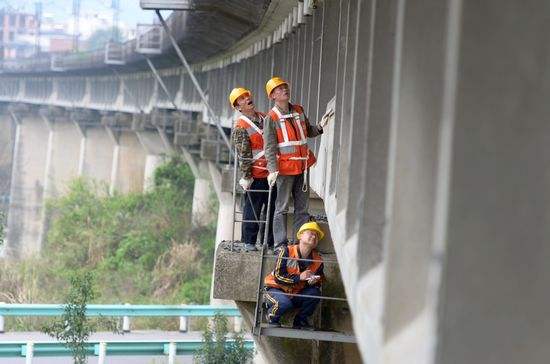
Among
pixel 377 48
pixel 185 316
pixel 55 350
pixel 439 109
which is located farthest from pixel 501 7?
pixel 185 316

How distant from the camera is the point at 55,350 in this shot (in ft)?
76.3

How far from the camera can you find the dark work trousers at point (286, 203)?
40.8 ft

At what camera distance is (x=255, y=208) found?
1361cm

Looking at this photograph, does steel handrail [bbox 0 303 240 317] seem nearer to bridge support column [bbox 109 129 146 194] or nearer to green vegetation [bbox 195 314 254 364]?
green vegetation [bbox 195 314 254 364]

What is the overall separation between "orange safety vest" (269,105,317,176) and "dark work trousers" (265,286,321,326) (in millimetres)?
1418

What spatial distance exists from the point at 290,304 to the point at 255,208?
2.61 metres

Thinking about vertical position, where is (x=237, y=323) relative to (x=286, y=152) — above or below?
below

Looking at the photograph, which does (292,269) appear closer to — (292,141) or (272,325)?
(272,325)

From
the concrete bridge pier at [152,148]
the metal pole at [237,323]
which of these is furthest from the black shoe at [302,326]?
the concrete bridge pier at [152,148]

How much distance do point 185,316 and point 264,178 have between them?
576 inches

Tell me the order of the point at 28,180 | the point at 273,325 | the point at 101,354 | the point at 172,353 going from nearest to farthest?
1. the point at 273,325
2. the point at 101,354
3. the point at 172,353
4. the point at 28,180

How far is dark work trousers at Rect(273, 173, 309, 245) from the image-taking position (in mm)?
12430

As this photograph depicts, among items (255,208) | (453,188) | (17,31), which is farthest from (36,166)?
(453,188)

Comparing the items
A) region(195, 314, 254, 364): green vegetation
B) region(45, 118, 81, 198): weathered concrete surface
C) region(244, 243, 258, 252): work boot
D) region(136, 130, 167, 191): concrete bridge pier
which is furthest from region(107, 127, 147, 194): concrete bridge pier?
region(244, 243, 258, 252): work boot
